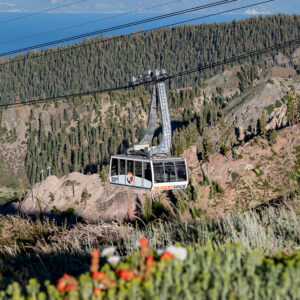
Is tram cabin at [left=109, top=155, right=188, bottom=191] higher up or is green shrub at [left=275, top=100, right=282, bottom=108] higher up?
tram cabin at [left=109, top=155, right=188, bottom=191]

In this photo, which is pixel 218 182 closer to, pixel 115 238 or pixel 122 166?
pixel 122 166

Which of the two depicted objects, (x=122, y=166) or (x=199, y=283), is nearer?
(x=199, y=283)

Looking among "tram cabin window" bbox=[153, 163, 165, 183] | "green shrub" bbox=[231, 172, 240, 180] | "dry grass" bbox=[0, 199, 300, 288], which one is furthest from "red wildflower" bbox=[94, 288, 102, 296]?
"green shrub" bbox=[231, 172, 240, 180]

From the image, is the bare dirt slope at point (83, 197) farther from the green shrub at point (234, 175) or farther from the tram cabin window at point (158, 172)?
the tram cabin window at point (158, 172)

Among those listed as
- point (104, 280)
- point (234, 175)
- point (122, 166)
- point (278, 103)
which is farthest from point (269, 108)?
point (104, 280)

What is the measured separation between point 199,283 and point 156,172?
20.7 m

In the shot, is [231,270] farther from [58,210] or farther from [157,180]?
[58,210]

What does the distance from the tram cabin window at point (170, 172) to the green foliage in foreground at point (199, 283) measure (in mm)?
20107

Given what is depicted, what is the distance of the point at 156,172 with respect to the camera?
2606 cm

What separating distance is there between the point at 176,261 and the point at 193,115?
596ft

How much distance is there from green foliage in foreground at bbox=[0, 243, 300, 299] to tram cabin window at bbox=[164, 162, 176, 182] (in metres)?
20.1

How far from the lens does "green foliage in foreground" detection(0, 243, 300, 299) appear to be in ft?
17.4

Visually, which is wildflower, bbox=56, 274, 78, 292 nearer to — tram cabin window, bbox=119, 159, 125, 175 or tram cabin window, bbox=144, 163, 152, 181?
tram cabin window, bbox=144, 163, 152, 181

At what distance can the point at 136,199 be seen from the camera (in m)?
57.0
